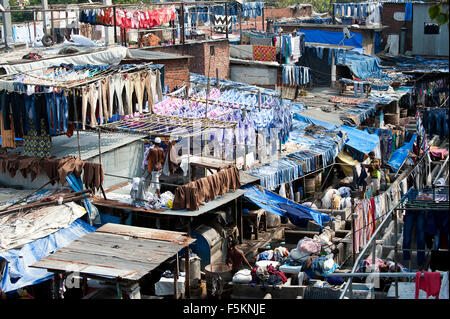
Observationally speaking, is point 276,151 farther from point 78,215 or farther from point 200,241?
point 78,215

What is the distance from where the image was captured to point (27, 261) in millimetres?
15023

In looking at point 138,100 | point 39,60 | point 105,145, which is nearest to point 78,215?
point 105,145

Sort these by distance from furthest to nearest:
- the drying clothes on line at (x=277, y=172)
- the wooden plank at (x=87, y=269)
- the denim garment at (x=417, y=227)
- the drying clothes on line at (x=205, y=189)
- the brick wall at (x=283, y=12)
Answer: the brick wall at (x=283, y=12), the drying clothes on line at (x=277, y=172), the drying clothes on line at (x=205, y=189), the wooden plank at (x=87, y=269), the denim garment at (x=417, y=227)

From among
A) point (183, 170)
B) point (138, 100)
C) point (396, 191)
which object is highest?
A: point (138, 100)

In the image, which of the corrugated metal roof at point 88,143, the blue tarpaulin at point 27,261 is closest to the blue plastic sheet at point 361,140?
the corrugated metal roof at point 88,143

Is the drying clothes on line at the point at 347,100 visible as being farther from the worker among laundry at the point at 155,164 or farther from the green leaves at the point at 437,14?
the green leaves at the point at 437,14

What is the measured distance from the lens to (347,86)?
3466 centimetres

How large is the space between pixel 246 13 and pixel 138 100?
926 inches

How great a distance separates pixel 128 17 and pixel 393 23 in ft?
68.4

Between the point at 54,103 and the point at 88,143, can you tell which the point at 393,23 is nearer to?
the point at 88,143

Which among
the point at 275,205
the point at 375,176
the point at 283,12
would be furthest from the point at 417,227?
the point at 283,12

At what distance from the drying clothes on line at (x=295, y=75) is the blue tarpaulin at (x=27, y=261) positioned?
17142mm

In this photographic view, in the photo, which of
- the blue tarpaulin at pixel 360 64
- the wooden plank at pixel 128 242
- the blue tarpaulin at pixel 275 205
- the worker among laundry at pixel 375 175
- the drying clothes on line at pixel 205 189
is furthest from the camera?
the blue tarpaulin at pixel 360 64

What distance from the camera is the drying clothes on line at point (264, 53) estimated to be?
31953 millimetres
